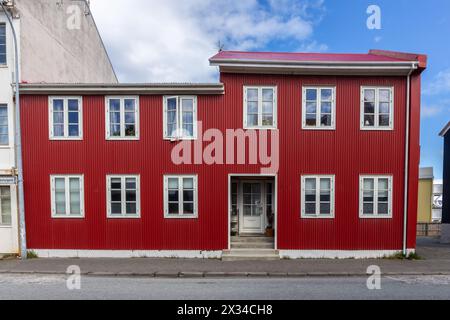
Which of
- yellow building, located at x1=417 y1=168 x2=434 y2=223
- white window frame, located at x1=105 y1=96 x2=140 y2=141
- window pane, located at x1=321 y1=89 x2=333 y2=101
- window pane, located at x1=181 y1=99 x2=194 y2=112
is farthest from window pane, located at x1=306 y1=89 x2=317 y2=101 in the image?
yellow building, located at x1=417 y1=168 x2=434 y2=223

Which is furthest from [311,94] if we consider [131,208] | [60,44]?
[60,44]

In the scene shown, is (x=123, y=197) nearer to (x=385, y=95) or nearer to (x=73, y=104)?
(x=73, y=104)

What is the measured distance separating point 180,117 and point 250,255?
5.64 meters

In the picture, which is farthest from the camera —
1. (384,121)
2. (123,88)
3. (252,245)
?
(252,245)

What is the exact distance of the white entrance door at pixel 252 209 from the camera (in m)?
10.5

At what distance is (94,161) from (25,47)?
5.32 meters

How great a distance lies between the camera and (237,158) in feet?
31.2

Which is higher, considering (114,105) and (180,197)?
(114,105)

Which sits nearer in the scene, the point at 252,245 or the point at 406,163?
the point at 406,163

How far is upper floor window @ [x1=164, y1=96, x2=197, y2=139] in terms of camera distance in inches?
373

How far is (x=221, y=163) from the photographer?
953cm

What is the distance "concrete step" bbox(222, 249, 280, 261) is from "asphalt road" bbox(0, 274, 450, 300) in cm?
177

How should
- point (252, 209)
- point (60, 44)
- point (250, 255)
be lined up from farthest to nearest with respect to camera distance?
point (60, 44), point (252, 209), point (250, 255)

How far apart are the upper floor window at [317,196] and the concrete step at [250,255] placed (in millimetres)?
1839
